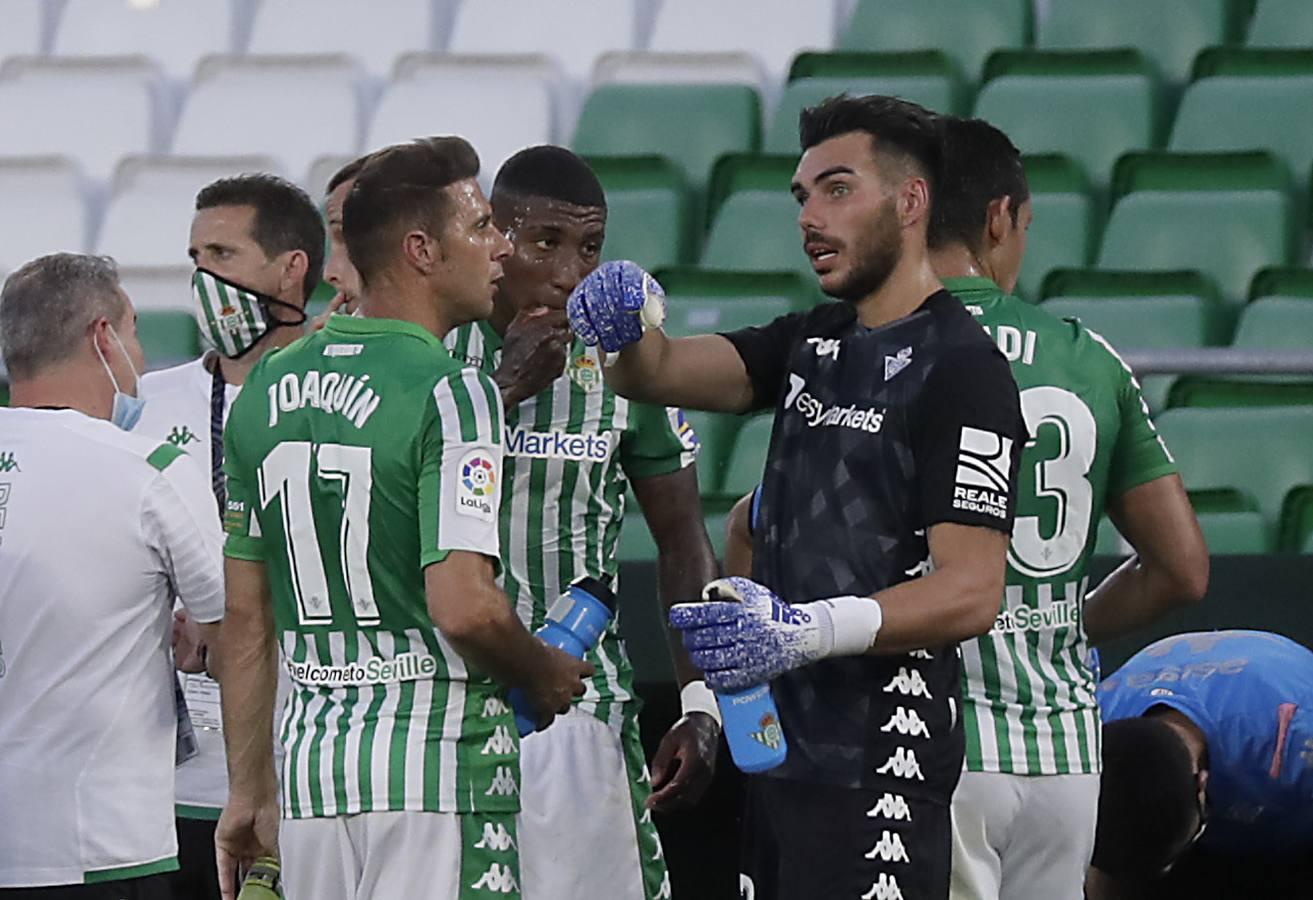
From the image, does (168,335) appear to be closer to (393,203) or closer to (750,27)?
(750,27)

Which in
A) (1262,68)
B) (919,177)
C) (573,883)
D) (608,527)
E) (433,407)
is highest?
(1262,68)

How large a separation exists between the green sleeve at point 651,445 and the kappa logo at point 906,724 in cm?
103

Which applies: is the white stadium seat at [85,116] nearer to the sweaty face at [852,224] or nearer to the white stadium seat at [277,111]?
the white stadium seat at [277,111]

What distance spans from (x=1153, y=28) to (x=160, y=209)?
11.9 feet

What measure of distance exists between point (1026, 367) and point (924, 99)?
406cm

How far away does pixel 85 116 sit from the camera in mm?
9016

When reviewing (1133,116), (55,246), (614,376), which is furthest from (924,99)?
(614,376)

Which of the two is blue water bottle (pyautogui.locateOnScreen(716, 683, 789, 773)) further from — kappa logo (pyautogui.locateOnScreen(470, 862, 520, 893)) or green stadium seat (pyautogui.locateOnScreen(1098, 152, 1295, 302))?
green stadium seat (pyautogui.locateOnScreen(1098, 152, 1295, 302))

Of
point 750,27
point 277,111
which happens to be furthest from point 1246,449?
point 277,111

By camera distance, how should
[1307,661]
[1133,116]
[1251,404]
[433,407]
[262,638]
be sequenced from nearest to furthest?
[433,407]
[262,638]
[1307,661]
[1251,404]
[1133,116]

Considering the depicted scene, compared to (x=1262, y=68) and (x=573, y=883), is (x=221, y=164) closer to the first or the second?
(x=1262, y=68)

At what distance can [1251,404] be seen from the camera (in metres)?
6.09

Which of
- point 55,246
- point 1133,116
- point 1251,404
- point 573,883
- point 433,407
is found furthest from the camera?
point 55,246

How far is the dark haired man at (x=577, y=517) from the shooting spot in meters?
4.09
